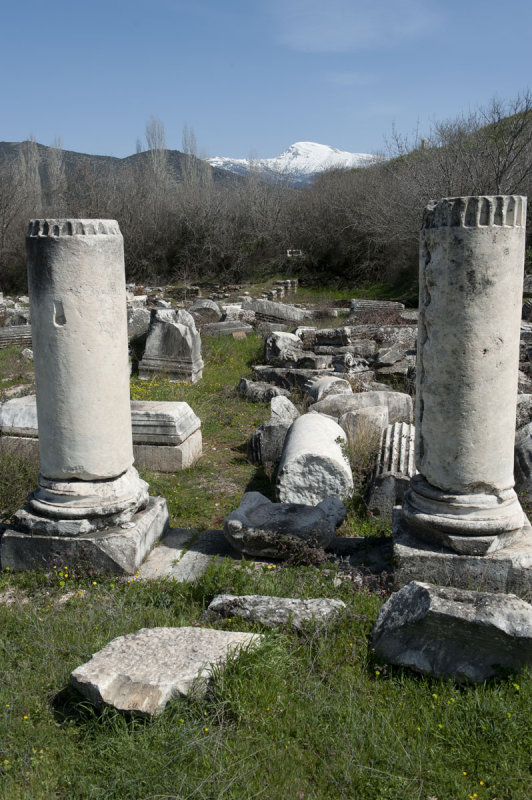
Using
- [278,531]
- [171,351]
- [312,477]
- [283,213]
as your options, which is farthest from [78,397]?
[283,213]

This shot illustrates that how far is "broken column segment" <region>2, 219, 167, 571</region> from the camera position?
15.4 ft

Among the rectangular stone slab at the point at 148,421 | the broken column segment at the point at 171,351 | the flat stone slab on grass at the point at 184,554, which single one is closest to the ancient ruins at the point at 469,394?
the flat stone slab on grass at the point at 184,554

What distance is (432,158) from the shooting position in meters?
23.2

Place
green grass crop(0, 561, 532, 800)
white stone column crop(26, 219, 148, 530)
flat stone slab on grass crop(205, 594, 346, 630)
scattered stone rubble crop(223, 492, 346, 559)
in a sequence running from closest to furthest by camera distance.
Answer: green grass crop(0, 561, 532, 800) < flat stone slab on grass crop(205, 594, 346, 630) < white stone column crop(26, 219, 148, 530) < scattered stone rubble crop(223, 492, 346, 559)

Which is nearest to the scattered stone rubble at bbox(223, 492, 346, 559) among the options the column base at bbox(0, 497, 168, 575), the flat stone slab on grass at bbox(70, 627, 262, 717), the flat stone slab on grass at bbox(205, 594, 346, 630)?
the column base at bbox(0, 497, 168, 575)

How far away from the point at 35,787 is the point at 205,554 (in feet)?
8.04

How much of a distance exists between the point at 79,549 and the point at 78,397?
42.8 inches

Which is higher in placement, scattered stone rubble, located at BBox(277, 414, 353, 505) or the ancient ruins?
the ancient ruins

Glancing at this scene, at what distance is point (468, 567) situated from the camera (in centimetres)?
437

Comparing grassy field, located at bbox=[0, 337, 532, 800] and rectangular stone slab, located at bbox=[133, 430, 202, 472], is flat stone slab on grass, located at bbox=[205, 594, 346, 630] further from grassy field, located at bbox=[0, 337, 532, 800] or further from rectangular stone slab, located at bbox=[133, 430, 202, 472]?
rectangular stone slab, located at bbox=[133, 430, 202, 472]

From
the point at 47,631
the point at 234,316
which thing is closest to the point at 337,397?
the point at 47,631

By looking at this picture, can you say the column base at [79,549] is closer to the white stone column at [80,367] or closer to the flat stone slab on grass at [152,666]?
the white stone column at [80,367]

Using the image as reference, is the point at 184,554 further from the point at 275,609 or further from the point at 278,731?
the point at 278,731

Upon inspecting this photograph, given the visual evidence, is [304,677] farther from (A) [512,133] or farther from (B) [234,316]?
(A) [512,133]
